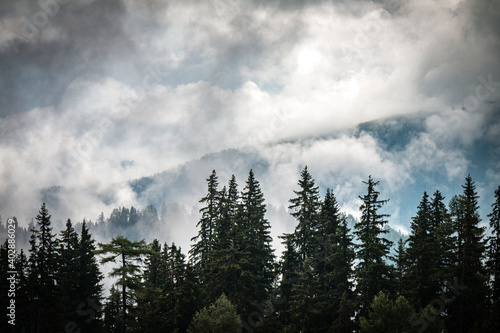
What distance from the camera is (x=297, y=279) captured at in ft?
117

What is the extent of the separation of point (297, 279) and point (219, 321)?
37.7ft

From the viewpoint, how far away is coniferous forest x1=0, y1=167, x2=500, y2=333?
93.6 feet

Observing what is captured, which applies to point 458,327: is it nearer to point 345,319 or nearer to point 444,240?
point 444,240

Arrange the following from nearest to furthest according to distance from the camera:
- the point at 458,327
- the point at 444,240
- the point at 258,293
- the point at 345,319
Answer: the point at 345,319 → the point at 458,327 → the point at 444,240 → the point at 258,293

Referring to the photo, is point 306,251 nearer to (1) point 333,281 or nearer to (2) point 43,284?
(1) point 333,281

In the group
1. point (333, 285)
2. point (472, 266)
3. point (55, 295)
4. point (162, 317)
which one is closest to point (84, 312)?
point (55, 295)

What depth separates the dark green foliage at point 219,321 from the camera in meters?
27.7

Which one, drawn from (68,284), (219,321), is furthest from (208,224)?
(68,284)

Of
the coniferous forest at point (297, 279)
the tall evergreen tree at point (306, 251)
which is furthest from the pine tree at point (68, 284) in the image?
the tall evergreen tree at point (306, 251)

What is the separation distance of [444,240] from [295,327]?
18.1 m

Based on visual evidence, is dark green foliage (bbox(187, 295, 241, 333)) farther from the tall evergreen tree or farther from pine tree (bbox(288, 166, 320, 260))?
pine tree (bbox(288, 166, 320, 260))

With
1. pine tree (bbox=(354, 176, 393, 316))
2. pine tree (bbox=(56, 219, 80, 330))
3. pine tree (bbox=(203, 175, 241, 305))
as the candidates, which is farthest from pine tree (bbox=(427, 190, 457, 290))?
pine tree (bbox=(56, 219, 80, 330))

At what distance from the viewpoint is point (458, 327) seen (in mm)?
30531

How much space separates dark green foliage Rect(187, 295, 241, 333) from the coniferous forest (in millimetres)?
95
